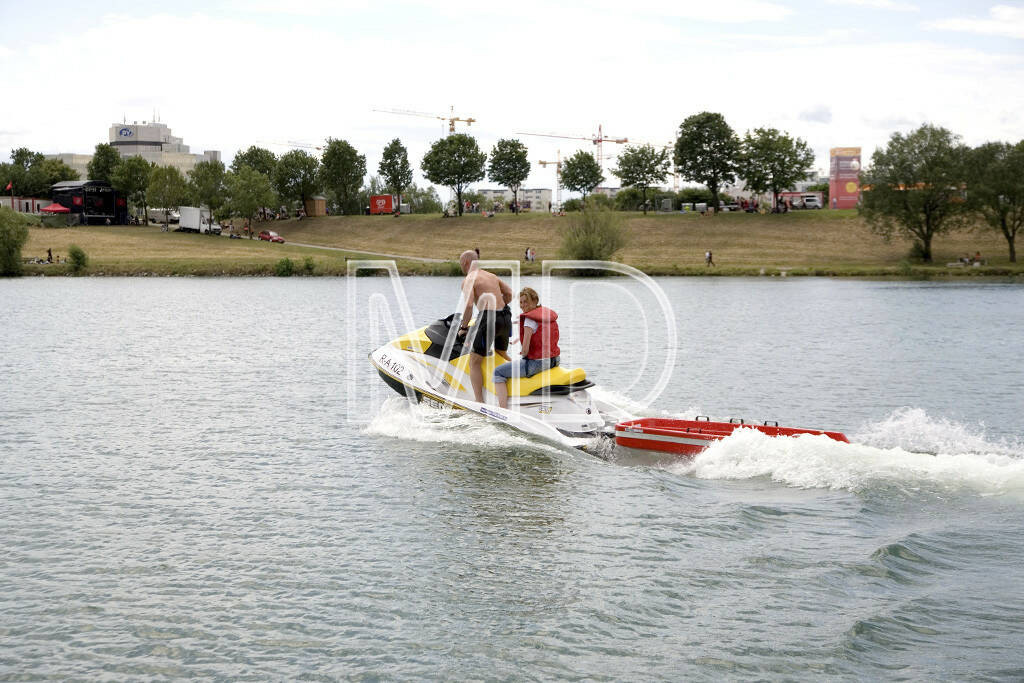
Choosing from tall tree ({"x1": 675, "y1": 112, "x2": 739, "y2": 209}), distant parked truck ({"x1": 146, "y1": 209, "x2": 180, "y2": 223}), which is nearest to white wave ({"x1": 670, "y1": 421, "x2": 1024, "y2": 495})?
tall tree ({"x1": 675, "y1": 112, "x2": 739, "y2": 209})

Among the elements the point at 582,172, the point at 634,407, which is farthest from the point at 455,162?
the point at 634,407

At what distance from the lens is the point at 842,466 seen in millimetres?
13484

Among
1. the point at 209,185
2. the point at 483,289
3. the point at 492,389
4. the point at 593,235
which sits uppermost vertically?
the point at 209,185

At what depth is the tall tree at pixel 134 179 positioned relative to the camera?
11681cm

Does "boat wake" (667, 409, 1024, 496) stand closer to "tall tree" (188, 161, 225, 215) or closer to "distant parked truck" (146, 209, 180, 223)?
"tall tree" (188, 161, 225, 215)

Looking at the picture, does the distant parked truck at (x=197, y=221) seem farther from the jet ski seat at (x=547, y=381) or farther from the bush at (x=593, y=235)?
the jet ski seat at (x=547, y=381)

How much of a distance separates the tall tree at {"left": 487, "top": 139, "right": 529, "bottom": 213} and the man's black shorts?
10592cm

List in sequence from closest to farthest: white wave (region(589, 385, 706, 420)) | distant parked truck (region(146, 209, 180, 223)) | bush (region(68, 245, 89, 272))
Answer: white wave (region(589, 385, 706, 420))
bush (region(68, 245, 89, 272))
distant parked truck (region(146, 209, 180, 223))

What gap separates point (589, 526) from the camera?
12000mm

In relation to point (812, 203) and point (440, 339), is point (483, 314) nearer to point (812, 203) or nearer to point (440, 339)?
point (440, 339)

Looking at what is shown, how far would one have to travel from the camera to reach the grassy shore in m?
73.1

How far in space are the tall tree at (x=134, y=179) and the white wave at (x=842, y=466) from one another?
11511 centimetres

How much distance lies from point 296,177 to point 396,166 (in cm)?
1327

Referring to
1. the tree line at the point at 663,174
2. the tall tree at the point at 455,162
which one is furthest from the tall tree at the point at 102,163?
the tall tree at the point at 455,162
